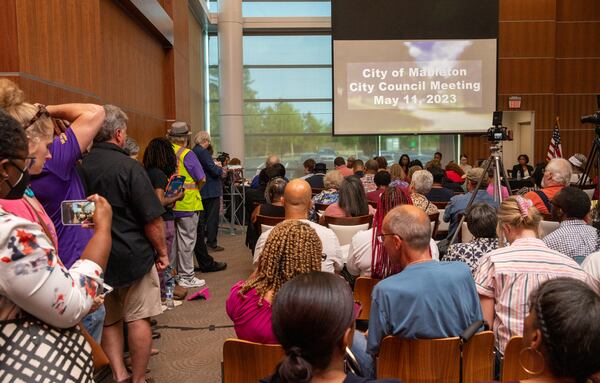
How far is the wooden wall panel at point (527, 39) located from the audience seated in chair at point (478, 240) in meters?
11.6

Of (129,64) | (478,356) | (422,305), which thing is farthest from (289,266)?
(129,64)

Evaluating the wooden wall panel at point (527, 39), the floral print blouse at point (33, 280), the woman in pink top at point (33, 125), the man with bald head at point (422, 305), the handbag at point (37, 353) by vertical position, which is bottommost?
the man with bald head at point (422, 305)

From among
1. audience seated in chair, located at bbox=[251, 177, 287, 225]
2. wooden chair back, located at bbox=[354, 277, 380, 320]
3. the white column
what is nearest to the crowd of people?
wooden chair back, located at bbox=[354, 277, 380, 320]

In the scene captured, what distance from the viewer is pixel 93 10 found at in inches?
177

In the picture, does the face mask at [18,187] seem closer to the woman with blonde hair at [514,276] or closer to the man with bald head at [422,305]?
the man with bald head at [422,305]

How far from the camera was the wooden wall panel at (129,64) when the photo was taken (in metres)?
5.42

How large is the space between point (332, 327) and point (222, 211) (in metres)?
8.86

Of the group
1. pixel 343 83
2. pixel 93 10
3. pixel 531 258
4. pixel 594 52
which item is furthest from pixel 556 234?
pixel 594 52

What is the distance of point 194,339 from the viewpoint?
4.17 metres

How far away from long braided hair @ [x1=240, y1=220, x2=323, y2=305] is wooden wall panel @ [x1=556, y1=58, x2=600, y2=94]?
13.6 m

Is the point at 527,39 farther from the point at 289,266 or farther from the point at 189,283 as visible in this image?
the point at 289,266

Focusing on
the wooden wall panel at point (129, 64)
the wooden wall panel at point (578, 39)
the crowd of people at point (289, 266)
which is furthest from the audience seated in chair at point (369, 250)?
the wooden wall panel at point (578, 39)

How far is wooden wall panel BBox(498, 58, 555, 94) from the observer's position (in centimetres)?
1365

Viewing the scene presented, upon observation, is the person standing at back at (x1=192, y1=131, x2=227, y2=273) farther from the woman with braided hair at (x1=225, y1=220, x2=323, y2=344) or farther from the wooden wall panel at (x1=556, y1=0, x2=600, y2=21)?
the wooden wall panel at (x1=556, y1=0, x2=600, y2=21)
